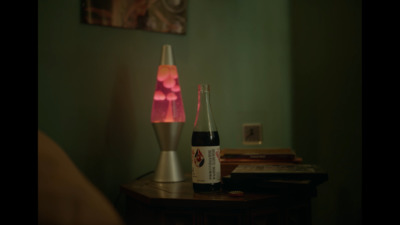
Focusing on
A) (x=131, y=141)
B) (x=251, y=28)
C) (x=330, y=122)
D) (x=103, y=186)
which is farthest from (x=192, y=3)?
(x=103, y=186)

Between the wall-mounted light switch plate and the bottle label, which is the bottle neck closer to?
the bottle label

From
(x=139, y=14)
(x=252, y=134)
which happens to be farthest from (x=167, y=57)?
(x=252, y=134)

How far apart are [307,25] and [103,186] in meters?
1.14

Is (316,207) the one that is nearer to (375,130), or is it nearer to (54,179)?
(375,130)

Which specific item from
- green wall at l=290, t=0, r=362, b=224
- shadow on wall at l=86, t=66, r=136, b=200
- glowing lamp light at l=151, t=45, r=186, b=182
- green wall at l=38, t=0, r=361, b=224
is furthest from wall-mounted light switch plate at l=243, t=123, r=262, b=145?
shadow on wall at l=86, t=66, r=136, b=200

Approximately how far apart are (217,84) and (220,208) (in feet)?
2.57

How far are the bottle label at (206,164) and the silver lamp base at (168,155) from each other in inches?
9.8

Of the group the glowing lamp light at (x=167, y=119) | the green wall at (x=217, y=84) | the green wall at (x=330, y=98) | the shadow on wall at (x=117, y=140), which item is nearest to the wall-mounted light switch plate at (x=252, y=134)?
the green wall at (x=217, y=84)

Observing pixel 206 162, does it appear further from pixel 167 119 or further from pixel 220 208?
pixel 167 119

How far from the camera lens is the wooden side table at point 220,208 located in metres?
0.83

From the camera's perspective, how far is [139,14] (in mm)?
1401

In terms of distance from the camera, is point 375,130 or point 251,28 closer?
point 375,130

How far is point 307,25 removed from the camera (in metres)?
1.43

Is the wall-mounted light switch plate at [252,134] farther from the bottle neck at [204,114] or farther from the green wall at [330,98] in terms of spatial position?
the bottle neck at [204,114]
